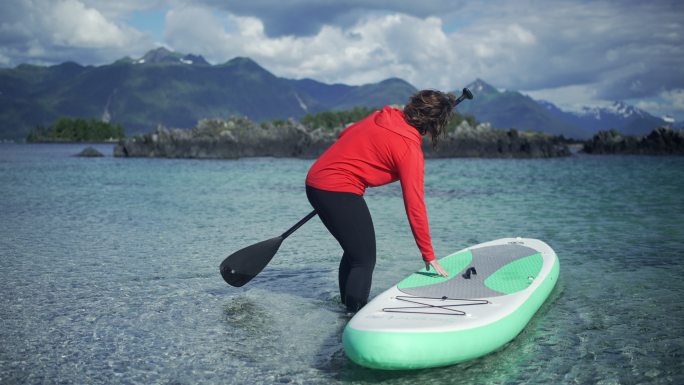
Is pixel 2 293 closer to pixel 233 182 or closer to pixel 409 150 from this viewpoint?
pixel 409 150

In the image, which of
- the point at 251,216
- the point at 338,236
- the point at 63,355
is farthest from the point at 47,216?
the point at 338,236

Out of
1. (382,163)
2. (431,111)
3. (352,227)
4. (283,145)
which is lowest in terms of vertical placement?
(352,227)

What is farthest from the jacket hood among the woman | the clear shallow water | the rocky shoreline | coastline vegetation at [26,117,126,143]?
coastline vegetation at [26,117,126,143]

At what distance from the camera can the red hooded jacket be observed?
5082 millimetres

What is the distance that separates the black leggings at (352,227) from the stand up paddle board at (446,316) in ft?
1.11

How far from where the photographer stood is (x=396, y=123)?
517 centimetres

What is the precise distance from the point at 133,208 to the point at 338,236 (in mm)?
14062

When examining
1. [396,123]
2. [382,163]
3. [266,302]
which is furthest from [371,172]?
[266,302]

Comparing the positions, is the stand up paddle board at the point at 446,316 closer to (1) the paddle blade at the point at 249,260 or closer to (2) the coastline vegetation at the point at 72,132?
(1) the paddle blade at the point at 249,260

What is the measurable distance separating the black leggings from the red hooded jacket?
3.6 inches

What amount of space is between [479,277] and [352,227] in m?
1.75

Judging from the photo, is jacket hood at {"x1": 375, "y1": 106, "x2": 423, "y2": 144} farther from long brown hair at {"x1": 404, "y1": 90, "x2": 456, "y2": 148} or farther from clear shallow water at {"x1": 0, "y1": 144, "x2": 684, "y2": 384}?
clear shallow water at {"x1": 0, "y1": 144, "x2": 684, "y2": 384}

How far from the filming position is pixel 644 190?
85.9ft

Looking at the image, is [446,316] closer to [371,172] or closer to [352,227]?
[352,227]
